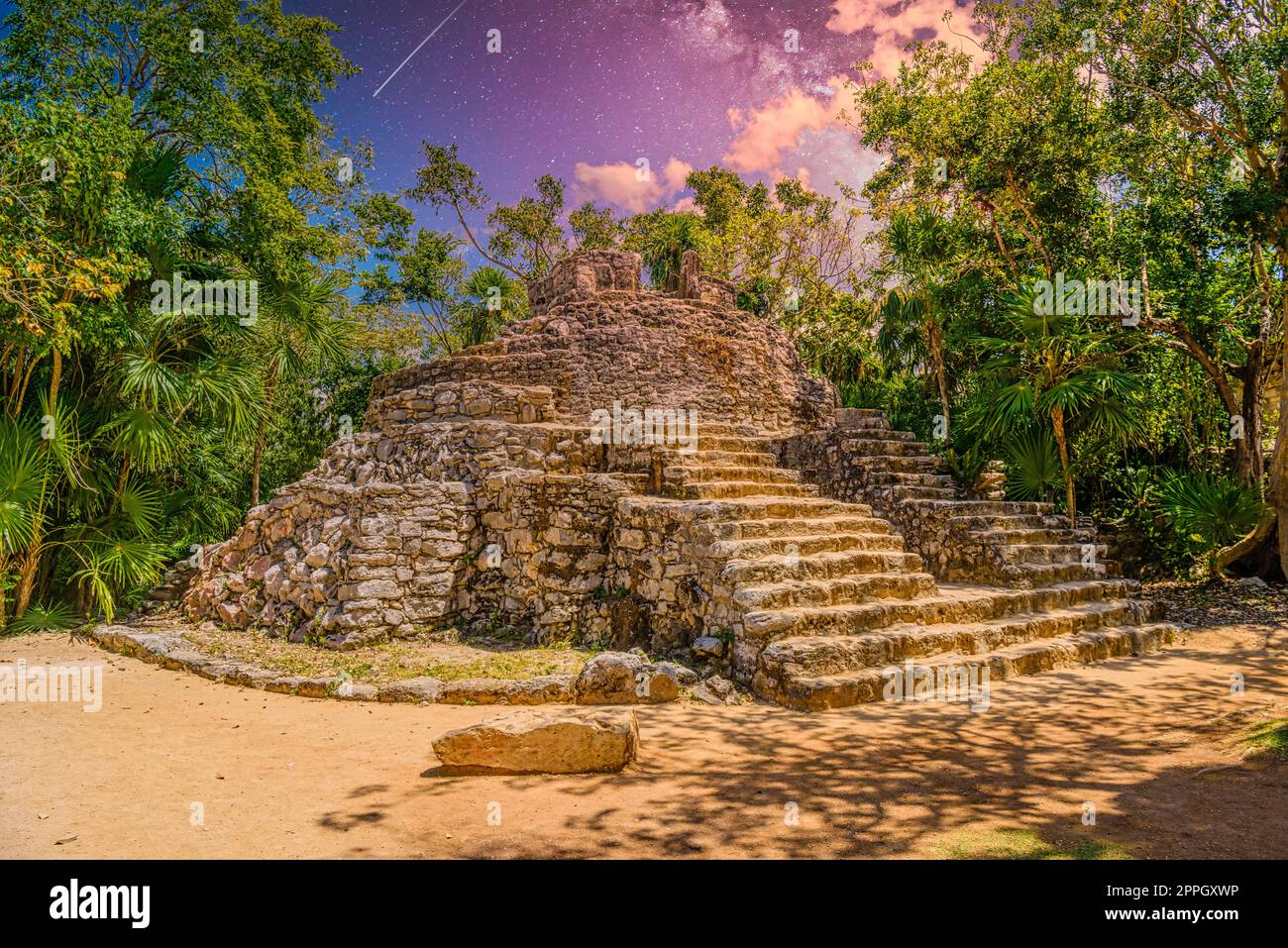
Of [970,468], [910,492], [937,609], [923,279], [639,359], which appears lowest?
[937,609]

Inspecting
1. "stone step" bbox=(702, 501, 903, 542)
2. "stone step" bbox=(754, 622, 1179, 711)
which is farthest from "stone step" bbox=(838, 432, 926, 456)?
"stone step" bbox=(754, 622, 1179, 711)

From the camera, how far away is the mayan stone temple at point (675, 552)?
581 centimetres

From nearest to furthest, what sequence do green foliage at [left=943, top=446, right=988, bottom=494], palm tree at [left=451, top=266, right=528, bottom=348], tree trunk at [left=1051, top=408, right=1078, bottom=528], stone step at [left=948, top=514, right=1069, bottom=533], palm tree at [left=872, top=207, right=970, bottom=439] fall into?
stone step at [left=948, top=514, right=1069, bottom=533], tree trunk at [left=1051, top=408, right=1078, bottom=528], green foliage at [left=943, top=446, right=988, bottom=494], palm tree at [left=872, top=207, right=970, bottom=439], palm tree at [left=451, top=266, right=528, bottom=348]

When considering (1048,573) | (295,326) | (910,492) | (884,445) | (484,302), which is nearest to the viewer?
(1048,573)

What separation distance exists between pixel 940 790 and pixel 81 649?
872 cm

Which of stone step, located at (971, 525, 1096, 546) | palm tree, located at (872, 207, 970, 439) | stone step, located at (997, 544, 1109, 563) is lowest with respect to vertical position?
stone step, located at (997, 544, 1109, 563)

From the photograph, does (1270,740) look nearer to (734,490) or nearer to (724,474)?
(734,490)

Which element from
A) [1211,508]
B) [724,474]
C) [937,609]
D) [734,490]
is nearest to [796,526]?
[734,490]

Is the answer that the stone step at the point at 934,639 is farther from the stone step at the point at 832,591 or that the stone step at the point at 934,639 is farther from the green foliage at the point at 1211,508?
the green foliage at the point at 1211,508

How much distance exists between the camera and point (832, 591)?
6.00 meters

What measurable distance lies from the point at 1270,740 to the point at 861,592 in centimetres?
288

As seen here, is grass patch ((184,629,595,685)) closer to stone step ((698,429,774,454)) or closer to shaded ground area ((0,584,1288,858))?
shaded ground area ((0,584,1288,858))

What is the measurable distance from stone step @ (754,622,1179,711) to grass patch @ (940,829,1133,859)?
6.70 feet

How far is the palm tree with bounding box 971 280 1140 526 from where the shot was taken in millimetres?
8219
